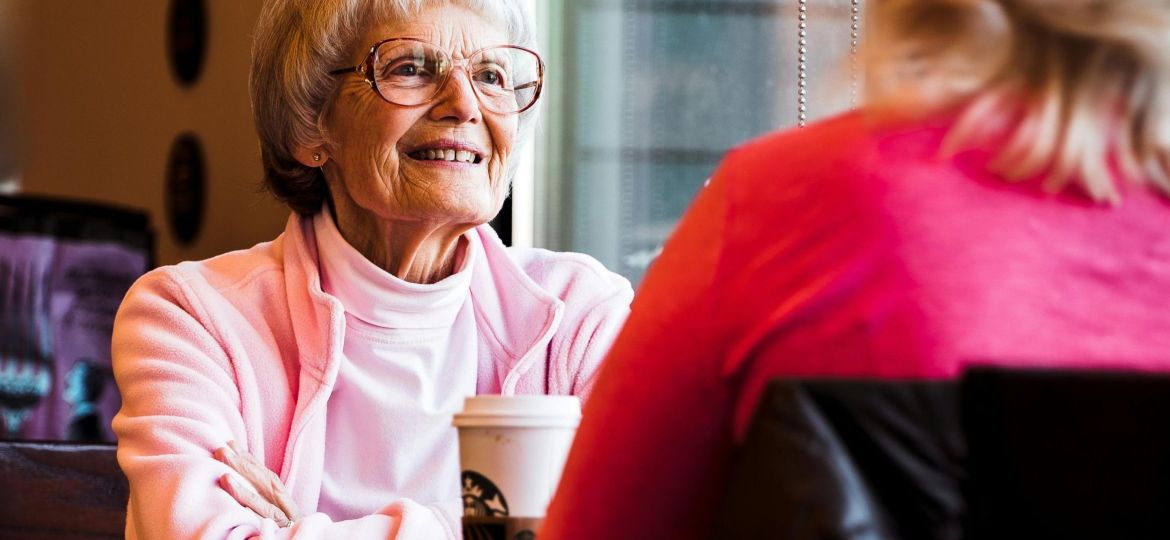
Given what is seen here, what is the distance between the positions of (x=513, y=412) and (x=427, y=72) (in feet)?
3.38

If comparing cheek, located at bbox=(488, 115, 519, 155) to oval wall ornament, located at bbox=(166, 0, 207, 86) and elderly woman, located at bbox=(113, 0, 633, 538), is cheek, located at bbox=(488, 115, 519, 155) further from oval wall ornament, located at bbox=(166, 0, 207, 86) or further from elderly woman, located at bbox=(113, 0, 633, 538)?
oval wall ornament, located at bbox=(166, 0, 207, 86)

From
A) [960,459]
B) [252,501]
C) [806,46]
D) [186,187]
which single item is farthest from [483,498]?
[186,187]

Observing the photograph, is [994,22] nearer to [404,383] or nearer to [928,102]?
[928,102]

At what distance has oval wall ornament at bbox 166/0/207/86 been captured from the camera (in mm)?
3967

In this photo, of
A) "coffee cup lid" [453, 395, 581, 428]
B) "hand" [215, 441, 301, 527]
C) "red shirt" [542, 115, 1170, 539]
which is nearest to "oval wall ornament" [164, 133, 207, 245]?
"hand" [215, 441, 301, 527]

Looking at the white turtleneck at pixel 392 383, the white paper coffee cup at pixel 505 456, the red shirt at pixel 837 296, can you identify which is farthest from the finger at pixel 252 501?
the red shirt at pixel 837 296

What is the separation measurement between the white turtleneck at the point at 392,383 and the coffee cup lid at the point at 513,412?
81 centimetres

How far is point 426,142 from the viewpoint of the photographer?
1.92 m

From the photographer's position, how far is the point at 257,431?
1730mm

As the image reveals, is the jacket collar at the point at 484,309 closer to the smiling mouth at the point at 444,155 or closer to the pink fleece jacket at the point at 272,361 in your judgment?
the pink fleece jacket at the point at 272,361

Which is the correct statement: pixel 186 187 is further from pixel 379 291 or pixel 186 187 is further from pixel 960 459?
pixel 960 459

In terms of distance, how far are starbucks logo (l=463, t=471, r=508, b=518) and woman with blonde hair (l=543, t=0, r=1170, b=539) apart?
0.51 ft

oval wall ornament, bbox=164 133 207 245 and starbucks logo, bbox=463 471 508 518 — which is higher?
starbucks logo, bbox=463 471 508 518

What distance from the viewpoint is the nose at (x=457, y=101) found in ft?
6.30
